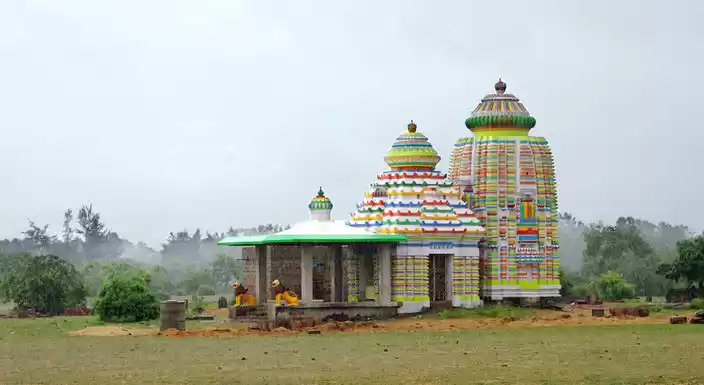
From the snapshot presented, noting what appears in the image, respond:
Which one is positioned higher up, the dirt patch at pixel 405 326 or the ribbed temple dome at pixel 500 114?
the ribbed temple dome at pixel 500 114

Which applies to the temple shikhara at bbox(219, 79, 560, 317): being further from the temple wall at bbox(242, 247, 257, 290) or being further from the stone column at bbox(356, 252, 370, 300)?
the temple wall at bbox(242, 247, 257, 290)

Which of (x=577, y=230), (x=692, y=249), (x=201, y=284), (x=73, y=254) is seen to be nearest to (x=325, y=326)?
(x=692, y=249)

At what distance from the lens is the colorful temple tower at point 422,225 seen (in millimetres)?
46906

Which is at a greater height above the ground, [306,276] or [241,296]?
[306,276]

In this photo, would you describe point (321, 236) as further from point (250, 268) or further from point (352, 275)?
point (250, 268)

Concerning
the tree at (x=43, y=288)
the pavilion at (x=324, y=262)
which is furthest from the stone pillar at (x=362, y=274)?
the tree at (x=43, y=288)

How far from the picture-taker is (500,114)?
49938 mm

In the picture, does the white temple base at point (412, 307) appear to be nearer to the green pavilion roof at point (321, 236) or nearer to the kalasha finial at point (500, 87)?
the green pavilion roof at point (321, 236)

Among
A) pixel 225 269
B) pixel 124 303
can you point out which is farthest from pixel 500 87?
pixel 225 269

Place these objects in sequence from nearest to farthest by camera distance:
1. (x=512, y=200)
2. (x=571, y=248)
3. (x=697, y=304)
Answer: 1. (x=512, y=200)
2. (x=697, y=304)
3. (x=571, y=248)

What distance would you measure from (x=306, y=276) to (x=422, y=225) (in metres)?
4.45

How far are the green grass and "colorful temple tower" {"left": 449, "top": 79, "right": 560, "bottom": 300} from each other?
2.20 meters

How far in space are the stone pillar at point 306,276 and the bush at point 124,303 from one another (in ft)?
18.6

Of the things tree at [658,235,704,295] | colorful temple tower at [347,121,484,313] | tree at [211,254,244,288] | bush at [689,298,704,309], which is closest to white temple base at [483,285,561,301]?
colorful temple tower at [347,121,484,313]
